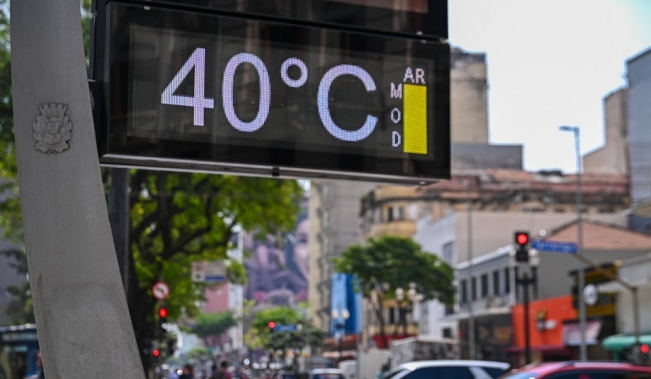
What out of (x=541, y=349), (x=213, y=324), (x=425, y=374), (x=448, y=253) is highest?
(x=448, y=253)

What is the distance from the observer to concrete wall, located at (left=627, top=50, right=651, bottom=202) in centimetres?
5591

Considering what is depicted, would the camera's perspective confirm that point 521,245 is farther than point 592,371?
Yes

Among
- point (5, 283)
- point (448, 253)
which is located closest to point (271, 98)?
point (5, 283)

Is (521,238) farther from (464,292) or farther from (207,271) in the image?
(464,292)

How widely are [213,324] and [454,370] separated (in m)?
169

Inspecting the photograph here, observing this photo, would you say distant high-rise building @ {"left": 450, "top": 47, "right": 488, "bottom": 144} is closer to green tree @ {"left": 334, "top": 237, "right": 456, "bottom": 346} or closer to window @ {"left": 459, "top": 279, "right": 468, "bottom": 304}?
green tree @ {"left": 334, "top": 237, "right": 456, "bottom": 346}

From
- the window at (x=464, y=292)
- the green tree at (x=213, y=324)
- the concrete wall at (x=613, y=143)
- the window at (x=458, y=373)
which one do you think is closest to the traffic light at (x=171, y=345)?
the window at (x=458, y=373)

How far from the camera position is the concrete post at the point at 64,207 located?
4938mm

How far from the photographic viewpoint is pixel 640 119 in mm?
57219

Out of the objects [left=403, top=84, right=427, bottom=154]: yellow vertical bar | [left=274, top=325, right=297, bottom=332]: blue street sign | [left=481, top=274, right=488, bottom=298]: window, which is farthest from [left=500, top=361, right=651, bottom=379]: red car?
[left=274, top=325, right=297, bottom=332]: blue street sign

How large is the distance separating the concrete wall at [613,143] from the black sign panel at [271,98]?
2765 inches

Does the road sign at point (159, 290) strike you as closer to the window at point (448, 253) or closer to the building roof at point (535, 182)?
the window at point (448, 253)

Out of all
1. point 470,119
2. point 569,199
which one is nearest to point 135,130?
point 569,199

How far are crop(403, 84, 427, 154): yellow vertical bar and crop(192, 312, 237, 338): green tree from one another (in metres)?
180
